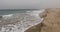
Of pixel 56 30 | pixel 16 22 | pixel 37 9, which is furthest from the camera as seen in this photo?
pixel 37 9

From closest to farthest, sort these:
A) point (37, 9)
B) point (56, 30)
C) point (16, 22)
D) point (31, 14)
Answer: point (56, 30) < point (16, 22) < point (31, 14) < point (37, 9)

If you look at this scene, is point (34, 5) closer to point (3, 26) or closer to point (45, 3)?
point (45, 3)

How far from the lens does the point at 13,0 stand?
1.21 metres

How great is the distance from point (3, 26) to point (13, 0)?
349 millimetres

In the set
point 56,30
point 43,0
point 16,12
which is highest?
point 43,0

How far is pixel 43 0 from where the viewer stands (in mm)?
1203

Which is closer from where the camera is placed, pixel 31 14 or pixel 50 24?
pixel 50 24

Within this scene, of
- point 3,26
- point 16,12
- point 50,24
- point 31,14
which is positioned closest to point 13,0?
point 16,12

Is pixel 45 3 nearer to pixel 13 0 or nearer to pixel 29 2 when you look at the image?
pixel 29 2

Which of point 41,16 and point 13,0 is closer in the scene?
point 41,16

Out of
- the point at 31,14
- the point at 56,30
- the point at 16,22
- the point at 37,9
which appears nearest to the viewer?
the point at 56,30

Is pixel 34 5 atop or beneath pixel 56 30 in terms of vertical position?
atop

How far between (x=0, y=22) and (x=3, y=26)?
0.24 ft

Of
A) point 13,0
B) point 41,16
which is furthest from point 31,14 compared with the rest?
point 13,0
